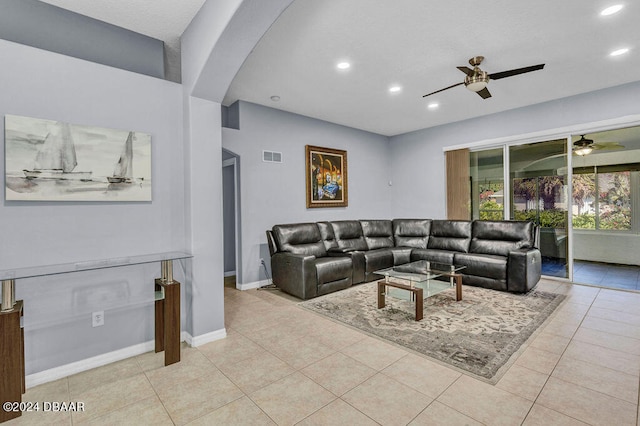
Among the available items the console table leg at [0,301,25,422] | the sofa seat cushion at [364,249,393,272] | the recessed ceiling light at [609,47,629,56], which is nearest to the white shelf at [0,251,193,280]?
the console table leg at [0,301,25,422]

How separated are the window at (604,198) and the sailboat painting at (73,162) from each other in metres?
8.17

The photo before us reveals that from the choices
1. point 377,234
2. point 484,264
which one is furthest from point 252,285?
point 484,264

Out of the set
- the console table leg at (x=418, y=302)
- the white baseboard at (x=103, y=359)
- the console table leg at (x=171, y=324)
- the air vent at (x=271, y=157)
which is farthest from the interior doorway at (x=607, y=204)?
the console table leg at (x=171, y=324)

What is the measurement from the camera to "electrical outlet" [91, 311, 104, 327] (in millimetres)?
2390

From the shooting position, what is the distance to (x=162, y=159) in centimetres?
277

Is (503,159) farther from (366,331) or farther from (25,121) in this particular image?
(25,121)

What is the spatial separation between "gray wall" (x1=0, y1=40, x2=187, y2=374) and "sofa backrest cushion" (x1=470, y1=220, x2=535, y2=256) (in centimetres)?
448

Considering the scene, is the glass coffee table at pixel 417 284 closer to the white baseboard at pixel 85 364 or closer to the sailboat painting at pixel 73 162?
the white baseboard at pixel 85 364

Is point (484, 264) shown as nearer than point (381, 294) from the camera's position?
No

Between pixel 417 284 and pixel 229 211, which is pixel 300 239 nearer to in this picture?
pixel 229 211

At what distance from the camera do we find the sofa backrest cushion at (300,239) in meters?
4.49

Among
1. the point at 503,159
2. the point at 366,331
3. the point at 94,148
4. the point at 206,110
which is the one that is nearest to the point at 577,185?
the point at 503,159

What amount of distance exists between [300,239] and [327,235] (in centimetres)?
60

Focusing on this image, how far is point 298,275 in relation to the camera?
398cm
